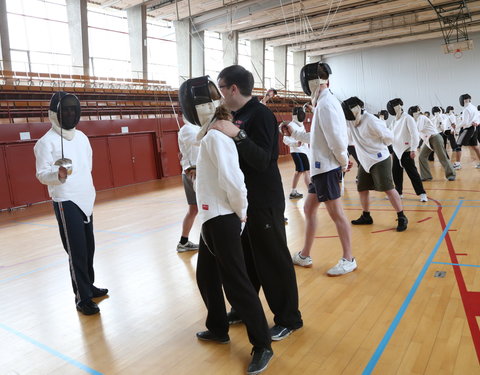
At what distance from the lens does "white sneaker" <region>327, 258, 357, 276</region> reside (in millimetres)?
3281

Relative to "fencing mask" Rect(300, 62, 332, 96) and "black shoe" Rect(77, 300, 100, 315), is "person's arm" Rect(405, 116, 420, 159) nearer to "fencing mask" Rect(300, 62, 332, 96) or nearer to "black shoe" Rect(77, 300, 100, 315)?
"fencing mask" Rect(300, 62, 332, 96)

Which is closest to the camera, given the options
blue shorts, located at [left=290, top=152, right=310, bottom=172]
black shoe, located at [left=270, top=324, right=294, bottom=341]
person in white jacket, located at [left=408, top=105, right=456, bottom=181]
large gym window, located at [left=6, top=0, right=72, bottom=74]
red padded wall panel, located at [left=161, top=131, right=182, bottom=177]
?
black shoe, located at [left=270, top=324, right=294, bottom=341]

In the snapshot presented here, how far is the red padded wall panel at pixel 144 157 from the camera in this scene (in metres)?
12.0

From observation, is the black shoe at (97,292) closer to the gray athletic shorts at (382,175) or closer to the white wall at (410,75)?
the gray athletic shorts at (382,175)

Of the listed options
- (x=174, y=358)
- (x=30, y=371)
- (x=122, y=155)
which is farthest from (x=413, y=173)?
(x=122, y=155)

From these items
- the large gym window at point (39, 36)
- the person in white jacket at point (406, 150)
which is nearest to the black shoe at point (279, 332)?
the person in white jacket at point (406, 150)

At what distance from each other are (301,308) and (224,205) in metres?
1.19

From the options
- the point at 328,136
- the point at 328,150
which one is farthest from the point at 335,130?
the point at 328,150

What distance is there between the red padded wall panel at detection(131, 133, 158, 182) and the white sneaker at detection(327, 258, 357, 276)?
9.55 m

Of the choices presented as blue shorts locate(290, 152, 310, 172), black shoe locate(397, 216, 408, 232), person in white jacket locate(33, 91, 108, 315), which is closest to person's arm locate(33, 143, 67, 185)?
person in white jacket locate(33, 91, 108, 315)

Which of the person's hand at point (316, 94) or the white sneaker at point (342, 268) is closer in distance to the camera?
the person's hand at point (316, 94)

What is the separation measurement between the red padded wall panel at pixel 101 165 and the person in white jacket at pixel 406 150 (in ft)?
25.5

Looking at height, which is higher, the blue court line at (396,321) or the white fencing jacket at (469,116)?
the white fencing jacket at (469,116)

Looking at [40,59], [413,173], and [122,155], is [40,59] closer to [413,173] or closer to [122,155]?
[122,155]
